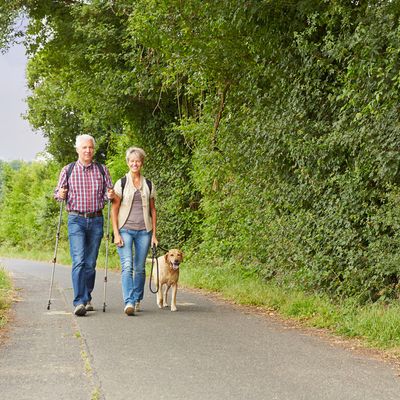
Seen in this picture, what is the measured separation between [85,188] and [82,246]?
82 centimetres

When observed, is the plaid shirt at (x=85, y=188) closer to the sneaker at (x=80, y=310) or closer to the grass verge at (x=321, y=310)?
the sneaker at (x=80, y=310)

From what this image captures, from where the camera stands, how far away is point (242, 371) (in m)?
5.83

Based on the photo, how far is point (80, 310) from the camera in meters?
8.97

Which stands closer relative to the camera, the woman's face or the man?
the man

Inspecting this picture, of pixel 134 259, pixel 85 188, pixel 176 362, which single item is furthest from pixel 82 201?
pixel 176 362

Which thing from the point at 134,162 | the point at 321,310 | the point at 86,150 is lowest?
the point at 321,310

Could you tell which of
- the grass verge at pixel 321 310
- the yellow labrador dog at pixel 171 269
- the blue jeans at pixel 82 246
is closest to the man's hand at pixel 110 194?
the blue jeans at pixel 82 246

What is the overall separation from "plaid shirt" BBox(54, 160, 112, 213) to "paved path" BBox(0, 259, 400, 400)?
1.52 metres

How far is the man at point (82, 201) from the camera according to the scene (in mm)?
9273

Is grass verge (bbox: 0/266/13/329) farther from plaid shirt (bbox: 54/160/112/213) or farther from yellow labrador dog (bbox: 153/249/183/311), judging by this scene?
yellow labrador dog (bbox: 153/249/183/311)

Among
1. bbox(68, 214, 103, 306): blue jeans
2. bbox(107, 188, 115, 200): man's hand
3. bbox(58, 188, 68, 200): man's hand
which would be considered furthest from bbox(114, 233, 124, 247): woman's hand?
bbox(58, 188, 68, 200): man's hand

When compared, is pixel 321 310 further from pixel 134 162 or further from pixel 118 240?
pixel 134 162

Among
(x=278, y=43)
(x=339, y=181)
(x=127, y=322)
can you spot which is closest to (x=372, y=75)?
(x=339, y=181)

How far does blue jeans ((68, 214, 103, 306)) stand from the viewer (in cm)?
927
